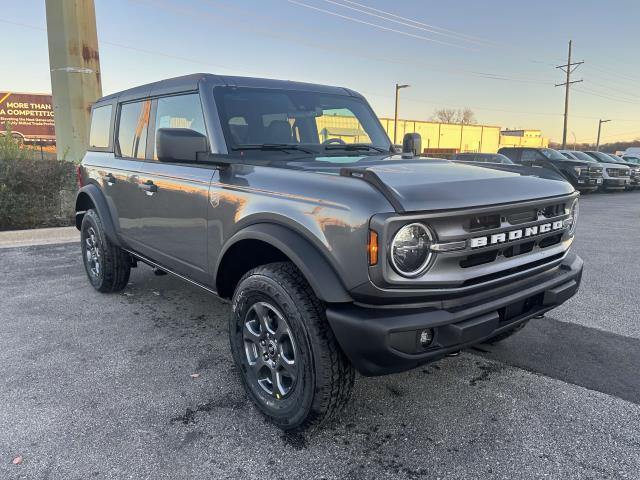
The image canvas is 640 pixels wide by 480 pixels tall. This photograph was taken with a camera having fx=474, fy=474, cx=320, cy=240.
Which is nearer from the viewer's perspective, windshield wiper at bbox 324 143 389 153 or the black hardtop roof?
the black hardtop roof

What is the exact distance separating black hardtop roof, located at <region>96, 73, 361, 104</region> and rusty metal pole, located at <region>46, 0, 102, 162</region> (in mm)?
6087

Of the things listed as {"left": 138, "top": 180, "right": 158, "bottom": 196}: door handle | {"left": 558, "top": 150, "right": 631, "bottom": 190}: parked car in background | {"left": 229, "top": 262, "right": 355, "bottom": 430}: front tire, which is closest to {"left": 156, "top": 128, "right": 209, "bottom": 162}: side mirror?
{"left": 138, "top": 180, "right": 158, "bottom": 196}: door handle

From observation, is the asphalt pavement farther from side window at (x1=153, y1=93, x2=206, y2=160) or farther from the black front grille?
side window at (x1=153, y1=93, x2=206, y2=160)

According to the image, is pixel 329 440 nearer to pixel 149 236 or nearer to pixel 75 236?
pixel 149 236

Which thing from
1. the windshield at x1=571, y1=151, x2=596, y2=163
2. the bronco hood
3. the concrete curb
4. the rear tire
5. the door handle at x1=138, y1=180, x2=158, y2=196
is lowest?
the concrete curb

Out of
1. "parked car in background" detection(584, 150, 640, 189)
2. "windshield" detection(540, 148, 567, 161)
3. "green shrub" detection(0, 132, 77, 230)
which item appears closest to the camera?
"green shrub" detection(0, 132, 77, 230)

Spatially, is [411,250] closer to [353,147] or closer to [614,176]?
[353,147]

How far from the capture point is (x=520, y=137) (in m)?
75.4

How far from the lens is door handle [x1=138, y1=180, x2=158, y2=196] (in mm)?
3699

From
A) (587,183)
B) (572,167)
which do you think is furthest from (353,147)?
(587,183)

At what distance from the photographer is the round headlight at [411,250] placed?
6.83 feet

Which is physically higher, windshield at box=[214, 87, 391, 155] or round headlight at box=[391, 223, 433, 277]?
windshield at box=[214, 87, 391, 155]

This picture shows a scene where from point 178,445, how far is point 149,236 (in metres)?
1.92

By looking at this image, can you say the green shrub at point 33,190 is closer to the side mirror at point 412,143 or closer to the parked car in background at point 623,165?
the side mirror at point 412,143
